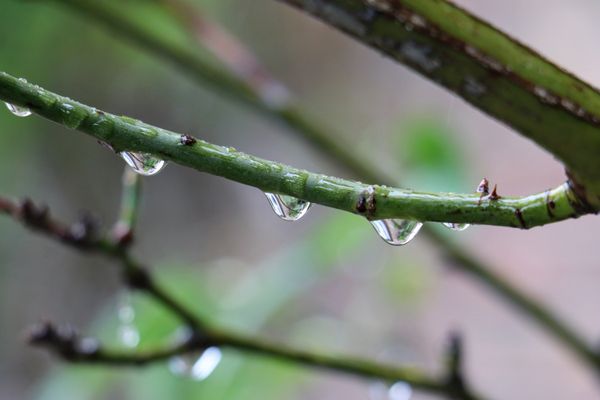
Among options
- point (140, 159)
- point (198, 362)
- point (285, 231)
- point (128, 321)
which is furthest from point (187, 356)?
point (285, 231)

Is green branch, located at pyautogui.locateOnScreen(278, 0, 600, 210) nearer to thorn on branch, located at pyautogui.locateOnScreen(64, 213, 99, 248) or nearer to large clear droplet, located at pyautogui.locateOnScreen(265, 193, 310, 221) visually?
large clear droplet, located at pyautogui.locateOnScreen(265, 193, 310, 221)

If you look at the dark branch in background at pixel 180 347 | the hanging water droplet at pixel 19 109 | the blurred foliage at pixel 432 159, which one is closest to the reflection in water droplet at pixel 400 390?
the dark branch in background at pixel 180 347

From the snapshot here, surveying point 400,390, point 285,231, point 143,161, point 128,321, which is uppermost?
point 143,161

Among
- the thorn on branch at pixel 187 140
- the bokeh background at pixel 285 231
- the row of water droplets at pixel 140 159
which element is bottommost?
the bokeh background at pixel 285 231

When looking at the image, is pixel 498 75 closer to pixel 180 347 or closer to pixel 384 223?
pixel 384 223

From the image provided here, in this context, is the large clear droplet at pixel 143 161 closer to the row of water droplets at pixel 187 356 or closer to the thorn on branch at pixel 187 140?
the thorn on branch at pixel 187 140
